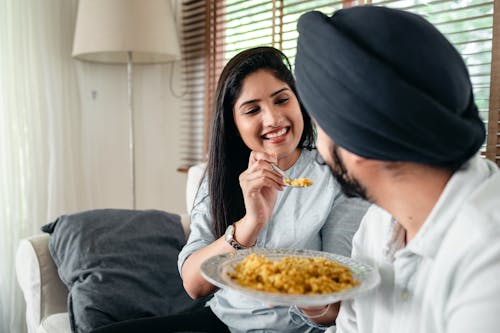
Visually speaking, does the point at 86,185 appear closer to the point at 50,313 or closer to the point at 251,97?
the point at 50,313

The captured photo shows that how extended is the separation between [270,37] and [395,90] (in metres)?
1.97

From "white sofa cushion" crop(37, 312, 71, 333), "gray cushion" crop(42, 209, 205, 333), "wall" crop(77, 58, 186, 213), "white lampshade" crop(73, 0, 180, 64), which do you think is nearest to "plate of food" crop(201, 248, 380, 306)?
"gray cushion" crop(42, 209, 205, 333)

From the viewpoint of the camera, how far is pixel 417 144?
0.69 metres

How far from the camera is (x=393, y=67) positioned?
69cm

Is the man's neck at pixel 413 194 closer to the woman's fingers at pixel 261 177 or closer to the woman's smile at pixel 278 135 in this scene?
the woman's fingers at pixel 261 177

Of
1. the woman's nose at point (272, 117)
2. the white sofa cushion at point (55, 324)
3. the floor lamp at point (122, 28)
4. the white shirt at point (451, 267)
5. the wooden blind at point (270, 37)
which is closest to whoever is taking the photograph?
the white shirt at point (451, 267)

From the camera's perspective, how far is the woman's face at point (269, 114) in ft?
4.55

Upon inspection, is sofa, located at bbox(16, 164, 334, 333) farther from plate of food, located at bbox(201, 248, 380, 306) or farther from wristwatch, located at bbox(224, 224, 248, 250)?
plate of food, located at bbox(201, 248, 380, 306)

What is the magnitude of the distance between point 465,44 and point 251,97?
1000 millimetres

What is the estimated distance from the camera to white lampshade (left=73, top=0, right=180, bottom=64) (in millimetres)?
2381

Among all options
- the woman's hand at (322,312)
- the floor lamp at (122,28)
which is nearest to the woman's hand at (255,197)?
the woman's hand at (322,312)

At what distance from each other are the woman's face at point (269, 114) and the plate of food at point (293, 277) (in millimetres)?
487

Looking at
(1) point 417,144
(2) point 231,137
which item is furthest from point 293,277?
(2) point 231,137

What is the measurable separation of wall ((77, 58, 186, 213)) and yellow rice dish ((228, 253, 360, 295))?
2204mm
